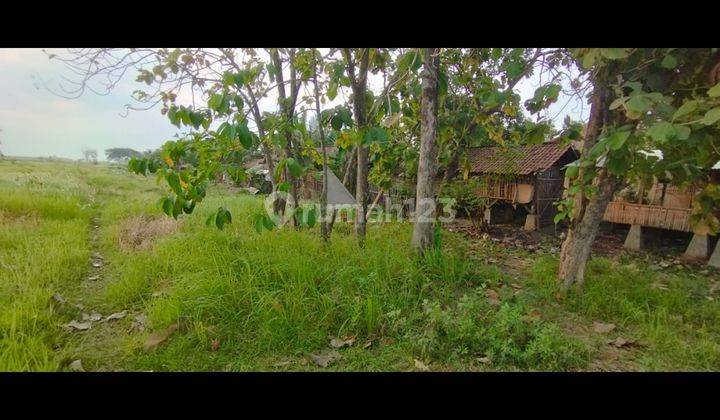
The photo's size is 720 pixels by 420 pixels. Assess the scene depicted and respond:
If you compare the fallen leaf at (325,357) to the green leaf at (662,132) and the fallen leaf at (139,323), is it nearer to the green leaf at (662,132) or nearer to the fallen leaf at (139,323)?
the fallen leaf at (139,323)

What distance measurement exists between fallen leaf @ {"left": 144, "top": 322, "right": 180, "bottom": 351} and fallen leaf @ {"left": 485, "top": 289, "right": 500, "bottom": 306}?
2.61 meters

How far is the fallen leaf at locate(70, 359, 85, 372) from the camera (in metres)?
1.93

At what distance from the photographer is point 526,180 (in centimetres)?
887

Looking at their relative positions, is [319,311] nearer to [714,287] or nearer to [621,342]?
[621,342]

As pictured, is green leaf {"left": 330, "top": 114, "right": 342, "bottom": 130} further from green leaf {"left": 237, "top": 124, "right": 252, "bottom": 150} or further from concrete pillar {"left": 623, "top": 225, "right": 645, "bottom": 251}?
concrete pillar {"left": 623, "top": 225, "right": 645, "bottom": 251}

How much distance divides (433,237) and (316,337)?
5.63 feet

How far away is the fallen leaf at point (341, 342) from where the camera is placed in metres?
2.24

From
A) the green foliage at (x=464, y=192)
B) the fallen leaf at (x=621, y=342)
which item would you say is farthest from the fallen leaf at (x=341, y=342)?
the green foliage at (x=464, y=192)

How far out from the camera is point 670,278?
4344 millimetres

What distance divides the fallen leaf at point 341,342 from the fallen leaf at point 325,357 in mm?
48

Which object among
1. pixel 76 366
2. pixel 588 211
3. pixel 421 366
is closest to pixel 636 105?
pixel 588 211

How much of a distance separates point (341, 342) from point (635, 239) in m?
8.10

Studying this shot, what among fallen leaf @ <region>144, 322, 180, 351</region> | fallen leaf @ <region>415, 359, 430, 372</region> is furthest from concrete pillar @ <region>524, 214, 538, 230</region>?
fallen leaf @ <region>144, 322, 180, 351</region>
